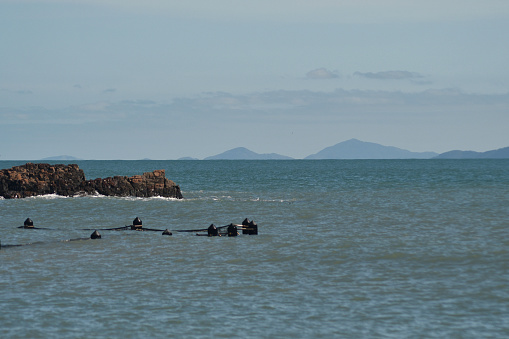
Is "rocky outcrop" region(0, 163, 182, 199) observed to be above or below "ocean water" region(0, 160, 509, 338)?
above

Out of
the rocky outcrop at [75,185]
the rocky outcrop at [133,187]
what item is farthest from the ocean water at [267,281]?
the rocky outcrop at [75,185]

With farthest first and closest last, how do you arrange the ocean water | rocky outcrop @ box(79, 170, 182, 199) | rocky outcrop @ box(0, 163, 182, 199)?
1. rocky outcrop @ box(79, 170, 182, 199)
2. rocky outcrop @ box(0, 163, 182, 199)
3. the ocean water

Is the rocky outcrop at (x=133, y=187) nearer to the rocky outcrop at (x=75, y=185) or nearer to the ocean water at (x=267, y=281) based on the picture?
the rocky outcrop at (x=75, y=185)

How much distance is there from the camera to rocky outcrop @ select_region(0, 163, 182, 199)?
6500 centimetres

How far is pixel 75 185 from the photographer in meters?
66.8

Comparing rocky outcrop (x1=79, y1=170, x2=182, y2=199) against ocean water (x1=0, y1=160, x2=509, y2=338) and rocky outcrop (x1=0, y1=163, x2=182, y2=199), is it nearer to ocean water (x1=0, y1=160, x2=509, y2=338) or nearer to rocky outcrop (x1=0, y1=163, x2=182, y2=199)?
rocky outcrop (x1=0, y1=163, x2=182, y2=199)

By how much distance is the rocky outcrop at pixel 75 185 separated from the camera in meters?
65.0

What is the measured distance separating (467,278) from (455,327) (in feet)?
19.7

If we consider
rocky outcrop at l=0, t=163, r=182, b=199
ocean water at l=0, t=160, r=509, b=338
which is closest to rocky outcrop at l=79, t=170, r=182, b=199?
rocky outcrop at l=0, t=163, r=182, b=199

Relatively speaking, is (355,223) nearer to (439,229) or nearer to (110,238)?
(439,229)

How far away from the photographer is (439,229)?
34.9m

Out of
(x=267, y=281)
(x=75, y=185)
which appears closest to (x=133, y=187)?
(x=75, y=185)

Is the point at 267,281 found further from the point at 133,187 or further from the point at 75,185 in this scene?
the point at 75,185

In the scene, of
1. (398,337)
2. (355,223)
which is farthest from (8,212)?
(398,337)
